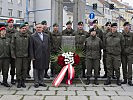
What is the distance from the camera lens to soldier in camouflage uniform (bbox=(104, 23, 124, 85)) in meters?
9.30

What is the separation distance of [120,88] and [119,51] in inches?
47.4

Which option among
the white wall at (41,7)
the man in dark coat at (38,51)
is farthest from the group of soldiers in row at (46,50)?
the white wall at (41,7)

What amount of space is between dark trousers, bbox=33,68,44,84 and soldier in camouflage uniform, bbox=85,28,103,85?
4.95 feet

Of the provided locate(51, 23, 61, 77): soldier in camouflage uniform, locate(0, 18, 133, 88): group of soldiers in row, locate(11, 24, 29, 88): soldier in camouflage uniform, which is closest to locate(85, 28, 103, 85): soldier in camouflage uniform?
locate(0, 18, 133, 88): group of soldiers in row

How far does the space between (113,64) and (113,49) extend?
510 millimetres

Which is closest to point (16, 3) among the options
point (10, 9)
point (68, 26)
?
point (10, 9)

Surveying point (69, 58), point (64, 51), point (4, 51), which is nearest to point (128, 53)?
point (69, 58)

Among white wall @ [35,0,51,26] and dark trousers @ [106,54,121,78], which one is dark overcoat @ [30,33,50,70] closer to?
dark trousers @ [106,54,121,78]

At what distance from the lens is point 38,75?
30.6ft

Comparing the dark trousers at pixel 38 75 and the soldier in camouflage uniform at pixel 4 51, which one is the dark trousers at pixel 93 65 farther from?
the soldier in camouflage uniform at pixel 4 51

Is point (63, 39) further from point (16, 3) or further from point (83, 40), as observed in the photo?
point (16, 3)

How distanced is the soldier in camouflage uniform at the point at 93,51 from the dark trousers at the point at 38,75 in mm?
1509

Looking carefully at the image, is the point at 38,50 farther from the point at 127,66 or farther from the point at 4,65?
the point at 127,66

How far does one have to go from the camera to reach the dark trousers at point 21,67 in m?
8.95
